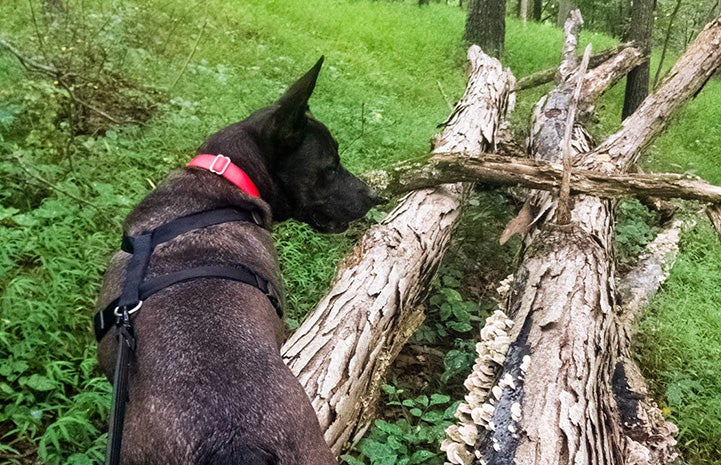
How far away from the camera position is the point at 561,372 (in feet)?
8.82

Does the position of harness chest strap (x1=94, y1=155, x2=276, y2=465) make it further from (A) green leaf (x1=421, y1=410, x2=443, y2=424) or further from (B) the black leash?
(A) green leaf (x1=421, y1=410, x2=443, y2=424)

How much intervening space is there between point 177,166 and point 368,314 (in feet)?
8.94

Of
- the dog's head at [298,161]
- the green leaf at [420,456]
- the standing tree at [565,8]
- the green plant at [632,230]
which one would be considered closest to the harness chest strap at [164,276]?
the dog's head at [298,161]

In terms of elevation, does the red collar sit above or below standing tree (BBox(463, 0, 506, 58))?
above

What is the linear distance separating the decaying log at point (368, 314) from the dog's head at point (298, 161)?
384 millimetres

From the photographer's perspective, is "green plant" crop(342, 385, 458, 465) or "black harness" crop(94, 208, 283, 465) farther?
"green plant" crop(342, 385, 458, 465)

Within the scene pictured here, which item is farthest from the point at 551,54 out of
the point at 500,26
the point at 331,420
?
the point at 331,420

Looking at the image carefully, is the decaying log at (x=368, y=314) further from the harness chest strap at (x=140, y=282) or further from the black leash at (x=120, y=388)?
the black leash at (x=120, y=388)

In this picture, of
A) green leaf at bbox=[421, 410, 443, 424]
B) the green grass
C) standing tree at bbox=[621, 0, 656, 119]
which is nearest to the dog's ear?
green leaf at bbox=[421, 410, 443, 424]

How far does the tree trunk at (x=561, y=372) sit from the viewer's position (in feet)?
7.83

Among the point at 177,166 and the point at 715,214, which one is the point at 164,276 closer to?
the point at 177,166

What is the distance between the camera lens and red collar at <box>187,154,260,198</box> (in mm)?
2588

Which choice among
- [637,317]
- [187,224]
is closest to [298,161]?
[187,224]

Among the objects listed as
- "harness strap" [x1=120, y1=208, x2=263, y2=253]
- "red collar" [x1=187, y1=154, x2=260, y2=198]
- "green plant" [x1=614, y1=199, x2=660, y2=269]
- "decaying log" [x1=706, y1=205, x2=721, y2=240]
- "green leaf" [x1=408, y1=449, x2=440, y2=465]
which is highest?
"red collar" [x1=187, y1=154, x2=260, y2=198]
